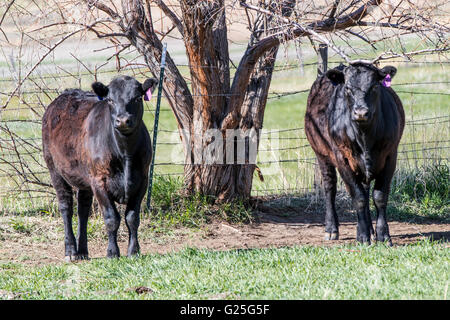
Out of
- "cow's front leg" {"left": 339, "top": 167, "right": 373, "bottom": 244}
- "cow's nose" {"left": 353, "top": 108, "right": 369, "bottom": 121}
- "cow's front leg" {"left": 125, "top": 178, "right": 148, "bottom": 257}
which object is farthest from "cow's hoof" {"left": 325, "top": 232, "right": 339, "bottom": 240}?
"cow's front leg" {"left": 125, "top": 178, "right": 148, "bottom": 257}

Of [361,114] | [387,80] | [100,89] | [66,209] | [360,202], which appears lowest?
[66,209]

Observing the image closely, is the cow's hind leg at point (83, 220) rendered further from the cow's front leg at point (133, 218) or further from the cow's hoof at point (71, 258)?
the cow's front leg at point (133, 218)

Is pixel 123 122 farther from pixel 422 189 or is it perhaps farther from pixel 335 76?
pixel 422 189

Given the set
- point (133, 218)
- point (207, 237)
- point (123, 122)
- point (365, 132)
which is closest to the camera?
point (123, 122)

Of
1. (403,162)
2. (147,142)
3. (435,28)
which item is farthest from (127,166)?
(403,162)

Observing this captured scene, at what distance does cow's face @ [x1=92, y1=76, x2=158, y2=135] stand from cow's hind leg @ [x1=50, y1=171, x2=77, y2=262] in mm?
1621

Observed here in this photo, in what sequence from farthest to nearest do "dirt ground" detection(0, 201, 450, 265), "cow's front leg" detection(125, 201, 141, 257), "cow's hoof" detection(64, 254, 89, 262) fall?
1. "dirt ground" detection(0, 201, 450, 265)
2. "cow's hoof" detection(64, 254, 89, 262)
3. "cow's front leg" detection(125, 201, 141, 257)

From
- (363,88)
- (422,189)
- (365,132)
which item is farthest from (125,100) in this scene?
(422,189)

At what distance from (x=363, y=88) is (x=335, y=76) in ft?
1.86

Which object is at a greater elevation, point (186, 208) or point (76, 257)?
point (186, 208)

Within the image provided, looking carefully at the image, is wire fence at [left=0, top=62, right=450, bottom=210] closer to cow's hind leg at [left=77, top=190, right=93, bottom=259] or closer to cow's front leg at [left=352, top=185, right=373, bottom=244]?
cow's hind leg at [left=77, top=190, right=93, bottom=259]

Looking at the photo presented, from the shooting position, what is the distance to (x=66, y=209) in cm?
822

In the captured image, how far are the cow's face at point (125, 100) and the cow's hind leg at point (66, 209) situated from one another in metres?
1.62

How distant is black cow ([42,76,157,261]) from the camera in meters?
6.99
